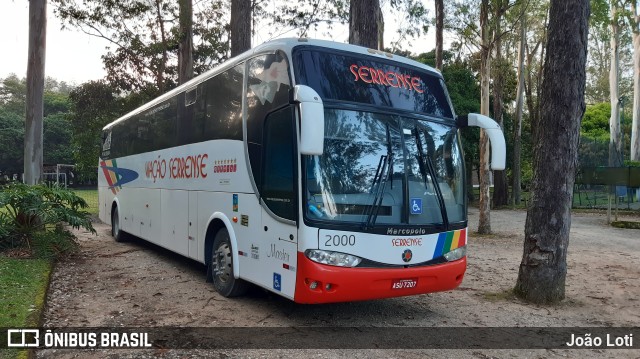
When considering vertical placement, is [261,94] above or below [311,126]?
above

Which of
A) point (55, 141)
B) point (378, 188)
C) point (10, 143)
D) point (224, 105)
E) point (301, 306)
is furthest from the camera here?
point (55, 141)

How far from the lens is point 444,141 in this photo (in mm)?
6523

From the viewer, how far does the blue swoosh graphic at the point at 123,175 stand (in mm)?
12208

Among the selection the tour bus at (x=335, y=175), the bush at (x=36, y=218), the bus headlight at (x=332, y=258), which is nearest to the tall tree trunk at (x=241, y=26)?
the bush at (x=36, y=218)

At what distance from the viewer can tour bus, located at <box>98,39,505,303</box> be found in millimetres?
5539

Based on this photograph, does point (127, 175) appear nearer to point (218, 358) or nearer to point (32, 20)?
point (32, 20)

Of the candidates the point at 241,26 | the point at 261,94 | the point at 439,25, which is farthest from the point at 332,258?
the point at 439,25

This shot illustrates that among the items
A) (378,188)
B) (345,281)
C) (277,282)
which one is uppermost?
(378,188)

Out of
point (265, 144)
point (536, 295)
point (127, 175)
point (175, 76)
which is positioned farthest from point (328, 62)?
point (175, 76)

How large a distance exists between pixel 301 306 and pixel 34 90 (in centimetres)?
1014

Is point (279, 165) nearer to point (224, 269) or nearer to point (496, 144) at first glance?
point (224, 269)

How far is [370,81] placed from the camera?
6254 millimetres

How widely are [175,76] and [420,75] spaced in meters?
21.1

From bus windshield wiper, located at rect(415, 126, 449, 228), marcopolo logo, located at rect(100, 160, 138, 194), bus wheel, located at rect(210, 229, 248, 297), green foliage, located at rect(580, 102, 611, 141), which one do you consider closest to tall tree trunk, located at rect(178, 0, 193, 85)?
marcopolo logo, located at rect(100, 160, 138, 194)
